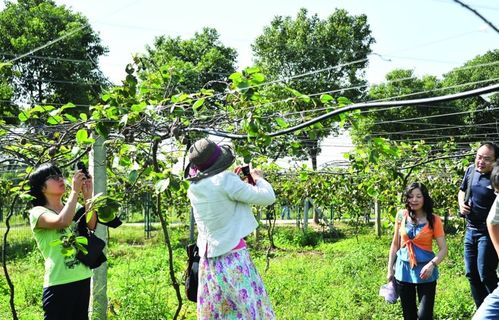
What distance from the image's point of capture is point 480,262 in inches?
147

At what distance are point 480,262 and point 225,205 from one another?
2077mm

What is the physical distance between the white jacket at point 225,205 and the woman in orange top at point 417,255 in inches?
59.5

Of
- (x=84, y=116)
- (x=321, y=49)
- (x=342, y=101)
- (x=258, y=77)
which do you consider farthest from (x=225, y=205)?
(x=321, y=49)

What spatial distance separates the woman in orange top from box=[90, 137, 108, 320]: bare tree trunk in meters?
1.96

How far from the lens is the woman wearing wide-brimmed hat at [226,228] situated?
8.53 feet

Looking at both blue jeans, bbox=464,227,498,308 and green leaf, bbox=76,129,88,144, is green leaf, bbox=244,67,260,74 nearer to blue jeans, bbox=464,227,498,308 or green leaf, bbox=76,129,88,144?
green leaf, bbox=76,129,88,144

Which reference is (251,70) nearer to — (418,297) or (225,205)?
(225,205)

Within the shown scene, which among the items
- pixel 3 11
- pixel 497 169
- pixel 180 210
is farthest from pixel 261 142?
pixel 3 11

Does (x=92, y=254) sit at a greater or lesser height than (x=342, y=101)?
lesser

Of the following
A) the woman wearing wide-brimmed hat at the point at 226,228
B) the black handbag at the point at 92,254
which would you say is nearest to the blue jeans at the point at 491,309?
the woman wearing wide-brimmed hat at the point at 226,228

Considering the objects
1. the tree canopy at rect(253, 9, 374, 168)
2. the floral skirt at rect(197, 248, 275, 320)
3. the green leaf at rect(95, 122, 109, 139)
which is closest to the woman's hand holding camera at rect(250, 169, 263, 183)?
the floral skirt at rect(197, 248, 275, 320)

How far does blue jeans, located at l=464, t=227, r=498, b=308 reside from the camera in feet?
12.1

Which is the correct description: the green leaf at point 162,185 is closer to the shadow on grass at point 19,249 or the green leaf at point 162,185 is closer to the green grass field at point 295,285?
the green grass field at point 295,285

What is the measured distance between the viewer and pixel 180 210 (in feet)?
42.7
